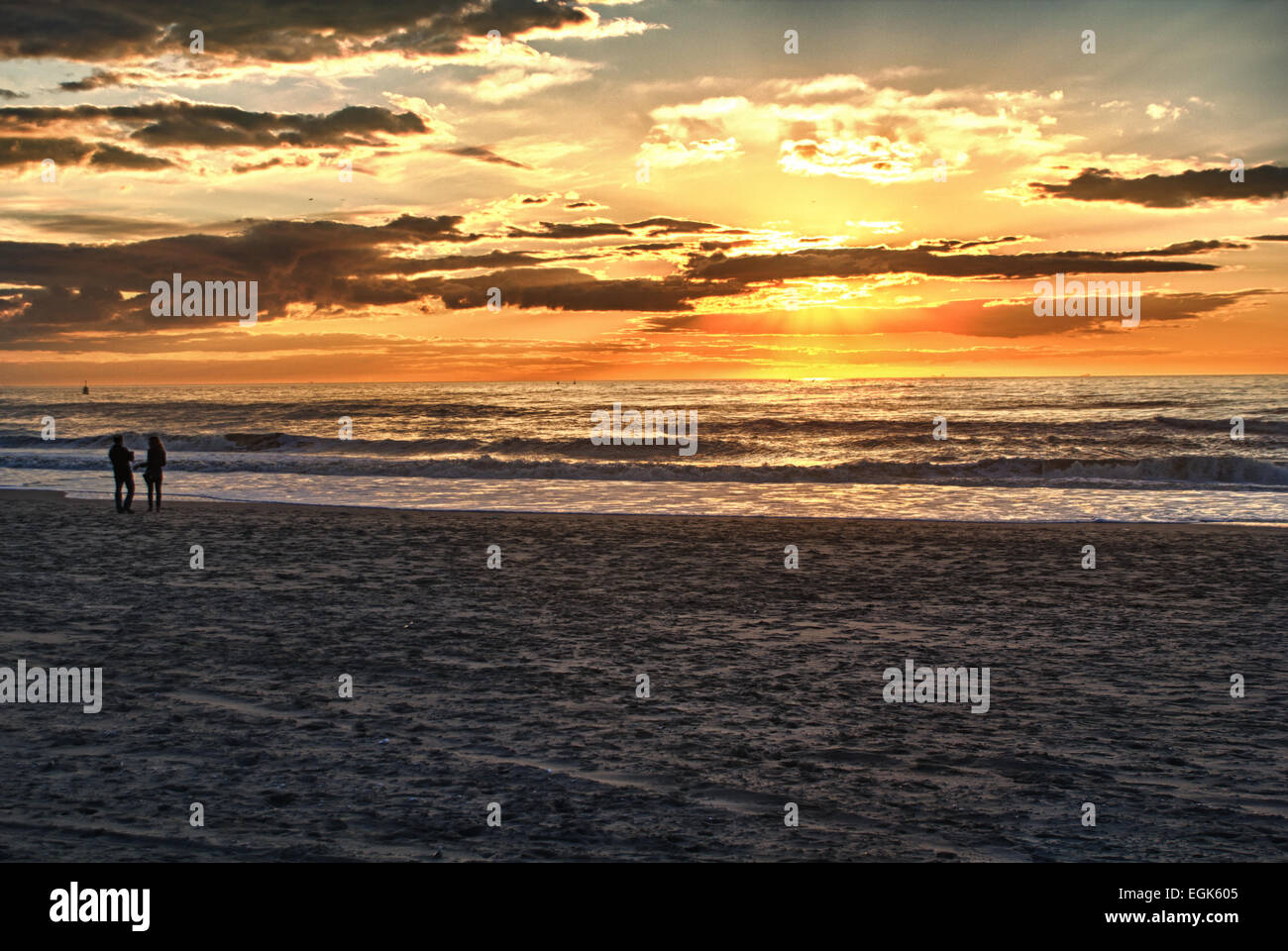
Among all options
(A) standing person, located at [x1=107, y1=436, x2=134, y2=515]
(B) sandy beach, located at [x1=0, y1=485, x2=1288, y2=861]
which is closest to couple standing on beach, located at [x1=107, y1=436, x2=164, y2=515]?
(A) standing person, located at [x1=107, y1=436, x2=134, y2=515]

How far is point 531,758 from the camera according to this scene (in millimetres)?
6234

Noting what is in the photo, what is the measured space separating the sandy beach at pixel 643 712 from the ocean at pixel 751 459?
368 inches

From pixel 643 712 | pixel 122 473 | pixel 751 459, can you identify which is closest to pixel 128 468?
pixel 122 473

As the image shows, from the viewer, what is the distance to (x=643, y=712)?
7285mm

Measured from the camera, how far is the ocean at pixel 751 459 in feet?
79.8

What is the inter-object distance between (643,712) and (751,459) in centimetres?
3646

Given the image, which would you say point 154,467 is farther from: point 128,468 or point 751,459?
point 751,459

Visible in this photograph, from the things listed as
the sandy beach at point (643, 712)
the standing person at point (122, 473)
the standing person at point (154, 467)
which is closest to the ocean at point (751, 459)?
the standing person at point (154, 467)

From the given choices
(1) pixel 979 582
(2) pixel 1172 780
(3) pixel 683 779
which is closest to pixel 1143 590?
(1) pixel 979 582

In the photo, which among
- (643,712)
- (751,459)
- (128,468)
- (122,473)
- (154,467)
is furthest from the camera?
(751,459)
